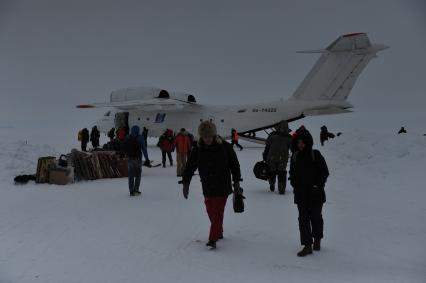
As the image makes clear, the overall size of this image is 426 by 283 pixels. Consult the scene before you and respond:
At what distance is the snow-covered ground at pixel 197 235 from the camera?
4633mm

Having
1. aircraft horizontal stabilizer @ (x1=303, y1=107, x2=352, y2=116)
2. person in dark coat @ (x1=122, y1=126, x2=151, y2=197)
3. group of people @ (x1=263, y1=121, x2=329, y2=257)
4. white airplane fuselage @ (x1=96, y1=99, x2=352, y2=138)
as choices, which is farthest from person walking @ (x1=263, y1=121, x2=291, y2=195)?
aircraft horizontal stabilizer @ (x1=303, y1=107, x2=352, y2=116)

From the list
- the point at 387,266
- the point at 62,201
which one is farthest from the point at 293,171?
the point at 62,201

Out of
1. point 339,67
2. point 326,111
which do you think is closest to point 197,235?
point 339,67

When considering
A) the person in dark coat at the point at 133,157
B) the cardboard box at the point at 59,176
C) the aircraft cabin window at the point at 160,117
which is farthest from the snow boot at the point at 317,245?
the aircraft cabin window at the point at 160,117

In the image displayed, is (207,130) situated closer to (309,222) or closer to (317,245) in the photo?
(309,222)

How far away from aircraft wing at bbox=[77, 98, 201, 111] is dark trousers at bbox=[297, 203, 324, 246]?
20807 mm

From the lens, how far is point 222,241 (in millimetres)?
5922

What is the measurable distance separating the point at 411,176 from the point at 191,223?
7277 mm

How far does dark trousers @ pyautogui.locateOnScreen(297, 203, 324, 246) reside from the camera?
5266 mm

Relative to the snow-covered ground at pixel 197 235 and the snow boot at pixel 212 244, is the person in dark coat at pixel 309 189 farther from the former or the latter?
the snow boot at pixel 212 244

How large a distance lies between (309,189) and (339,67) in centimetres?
1738

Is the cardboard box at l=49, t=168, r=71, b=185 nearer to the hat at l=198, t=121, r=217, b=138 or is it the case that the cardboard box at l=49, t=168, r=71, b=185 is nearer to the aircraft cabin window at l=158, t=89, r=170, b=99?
the hat at l=198, t=121, r=217, b=138

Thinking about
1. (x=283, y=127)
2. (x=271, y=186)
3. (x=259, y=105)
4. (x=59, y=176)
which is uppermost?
(x=259, y=105)

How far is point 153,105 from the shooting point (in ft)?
84.5
